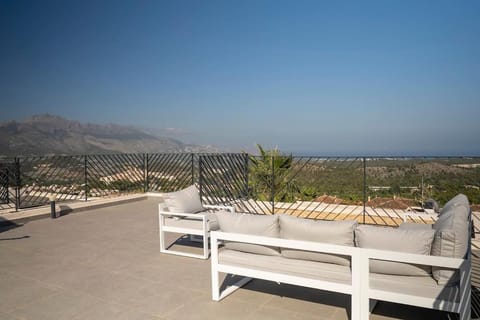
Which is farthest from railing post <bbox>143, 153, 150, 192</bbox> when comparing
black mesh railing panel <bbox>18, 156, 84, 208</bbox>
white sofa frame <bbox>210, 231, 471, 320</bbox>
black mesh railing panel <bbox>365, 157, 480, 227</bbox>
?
white sofa frame <bbox>210, 231, 471, 320</bbox>

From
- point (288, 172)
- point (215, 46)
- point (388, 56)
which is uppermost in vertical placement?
point (215, 46)

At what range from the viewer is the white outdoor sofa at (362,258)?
203cm

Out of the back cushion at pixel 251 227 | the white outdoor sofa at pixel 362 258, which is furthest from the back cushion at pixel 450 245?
the back cushion at pixel 251 227

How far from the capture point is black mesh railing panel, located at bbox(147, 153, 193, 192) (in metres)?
8.88

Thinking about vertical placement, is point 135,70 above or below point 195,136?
above

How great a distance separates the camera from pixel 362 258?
7.06ft

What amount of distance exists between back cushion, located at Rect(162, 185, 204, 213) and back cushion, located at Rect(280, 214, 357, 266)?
211 centimetres

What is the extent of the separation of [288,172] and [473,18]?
13.1 metres

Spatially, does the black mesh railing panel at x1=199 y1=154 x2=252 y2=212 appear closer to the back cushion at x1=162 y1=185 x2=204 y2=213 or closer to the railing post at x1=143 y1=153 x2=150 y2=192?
the back cushion at x1=162 y1=185 x2=204 y2=213

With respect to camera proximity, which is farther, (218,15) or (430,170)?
(218,15)

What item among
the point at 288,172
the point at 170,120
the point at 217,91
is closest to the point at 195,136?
the point at 170,120

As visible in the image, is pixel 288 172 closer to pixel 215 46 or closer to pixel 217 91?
pixel 215 46

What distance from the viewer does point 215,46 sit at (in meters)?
19.8

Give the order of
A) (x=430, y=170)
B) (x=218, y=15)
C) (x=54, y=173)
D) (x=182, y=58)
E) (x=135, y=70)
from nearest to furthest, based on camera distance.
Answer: (x=430, y=170)
(x=54, y=173)
(x=218, y=15)
(x=182, y=58)
(x=135, y=70)
